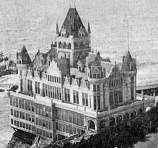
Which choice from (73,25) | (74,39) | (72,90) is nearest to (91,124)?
(72,90)

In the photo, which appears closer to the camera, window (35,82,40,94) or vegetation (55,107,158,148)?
vegetation (55,107,158,148)

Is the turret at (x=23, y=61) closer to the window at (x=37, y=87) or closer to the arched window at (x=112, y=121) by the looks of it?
the window at (x=37, y=87)

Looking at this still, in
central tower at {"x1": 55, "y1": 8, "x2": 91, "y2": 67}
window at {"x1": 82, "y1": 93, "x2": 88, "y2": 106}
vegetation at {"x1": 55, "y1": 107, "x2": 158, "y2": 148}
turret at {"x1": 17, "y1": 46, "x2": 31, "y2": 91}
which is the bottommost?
vegetation at {"x1": 55, "y1": 107, "x2": 158, "y2": 148}

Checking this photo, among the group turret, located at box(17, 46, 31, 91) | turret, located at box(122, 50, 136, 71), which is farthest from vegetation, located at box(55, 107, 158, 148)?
turret, located at box(17, 46, 31, 91)

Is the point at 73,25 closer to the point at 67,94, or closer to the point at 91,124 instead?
the point at 67,94

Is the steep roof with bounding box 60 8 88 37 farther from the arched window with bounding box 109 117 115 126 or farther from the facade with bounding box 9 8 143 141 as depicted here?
the arched window with bounding box 109 117 115 126

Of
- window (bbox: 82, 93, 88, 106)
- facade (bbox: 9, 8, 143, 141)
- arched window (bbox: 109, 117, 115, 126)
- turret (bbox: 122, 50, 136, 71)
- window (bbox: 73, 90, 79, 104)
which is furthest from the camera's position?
turret (bbox: 122, 50, 136, 71)

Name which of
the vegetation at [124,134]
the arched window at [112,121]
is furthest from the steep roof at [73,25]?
the vegetation at [124,134]

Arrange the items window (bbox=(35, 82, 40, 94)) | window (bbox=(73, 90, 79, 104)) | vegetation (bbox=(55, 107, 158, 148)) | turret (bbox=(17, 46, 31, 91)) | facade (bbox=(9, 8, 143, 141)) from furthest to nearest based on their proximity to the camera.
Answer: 1. turret (bbox=(17, 46, 31, 91))
2. window (bbox=(35, 82, 40, 94))
3. window (bbox=(73, 90, 79, 104))
4. facade (bbox=(9, 8, 143, 141))
5. vegetation (bbox=(55, 107, 158, 148))
